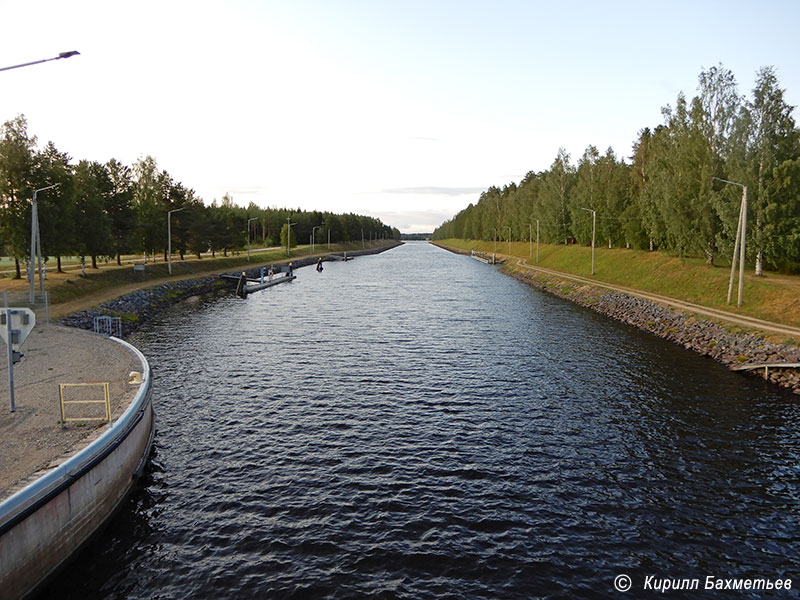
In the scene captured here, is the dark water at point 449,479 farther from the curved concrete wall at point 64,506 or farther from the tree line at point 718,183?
the tree line at point 718,183

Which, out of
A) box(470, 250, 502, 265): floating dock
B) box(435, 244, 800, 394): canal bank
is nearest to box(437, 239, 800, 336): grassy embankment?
box(435, 244, 800, 394): canal bank

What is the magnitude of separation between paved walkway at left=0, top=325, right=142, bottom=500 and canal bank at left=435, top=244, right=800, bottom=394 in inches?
1384

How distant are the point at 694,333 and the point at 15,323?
143 ft

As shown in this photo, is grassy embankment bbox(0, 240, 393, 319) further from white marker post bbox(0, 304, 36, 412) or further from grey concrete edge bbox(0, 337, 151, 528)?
grey concrete edge bbox(0, 337, 151, 528)

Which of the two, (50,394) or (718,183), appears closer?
(50,394)

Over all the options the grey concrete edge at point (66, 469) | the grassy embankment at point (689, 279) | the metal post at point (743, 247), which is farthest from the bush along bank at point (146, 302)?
the grassy embankment at point (689, 279)

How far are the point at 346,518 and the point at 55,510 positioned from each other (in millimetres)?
7933

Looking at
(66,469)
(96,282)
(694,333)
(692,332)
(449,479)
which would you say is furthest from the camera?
(96,282)

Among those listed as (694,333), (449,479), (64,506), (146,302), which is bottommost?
(449,479)

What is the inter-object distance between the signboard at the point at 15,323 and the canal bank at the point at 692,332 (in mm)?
37449

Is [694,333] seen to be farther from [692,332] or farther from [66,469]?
[66,469]

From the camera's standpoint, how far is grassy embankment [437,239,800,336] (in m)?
40.1

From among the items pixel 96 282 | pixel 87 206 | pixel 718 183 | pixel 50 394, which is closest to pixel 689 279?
pixel 718 183

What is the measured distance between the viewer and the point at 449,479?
18.5 meters
